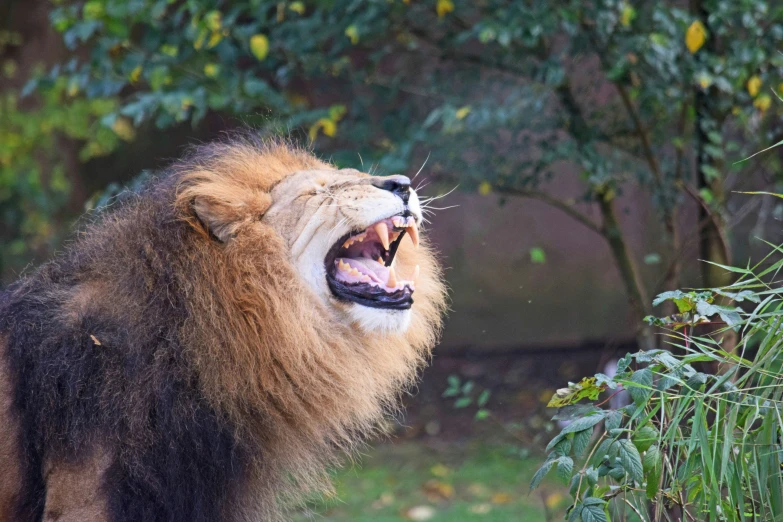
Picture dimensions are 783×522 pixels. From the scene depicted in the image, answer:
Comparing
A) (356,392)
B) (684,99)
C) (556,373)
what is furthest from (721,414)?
(556,373)

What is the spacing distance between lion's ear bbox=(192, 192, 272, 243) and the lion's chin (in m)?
0.42

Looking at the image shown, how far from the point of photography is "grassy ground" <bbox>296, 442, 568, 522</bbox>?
5293 mm

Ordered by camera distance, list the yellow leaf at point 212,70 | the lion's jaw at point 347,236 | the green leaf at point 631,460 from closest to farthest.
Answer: the green leaf at point 631,460
the lion's jaw at point 347,236
the yellow leaf at point 212,70

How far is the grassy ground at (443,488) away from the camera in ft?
17.4

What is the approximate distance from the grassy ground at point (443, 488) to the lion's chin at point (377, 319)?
80.4 inches

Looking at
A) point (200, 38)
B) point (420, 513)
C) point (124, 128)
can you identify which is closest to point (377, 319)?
point (200, 38)

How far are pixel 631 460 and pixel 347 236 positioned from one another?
125cm

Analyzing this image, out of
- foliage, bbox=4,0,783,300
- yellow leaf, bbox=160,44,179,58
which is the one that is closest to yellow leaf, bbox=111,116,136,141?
foliage, bbox=4,0,783,300

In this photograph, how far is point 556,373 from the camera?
8055 mm

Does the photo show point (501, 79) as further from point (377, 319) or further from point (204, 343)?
point (204, 343)

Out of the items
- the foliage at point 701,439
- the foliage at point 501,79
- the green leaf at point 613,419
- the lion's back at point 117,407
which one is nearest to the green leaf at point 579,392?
the foliage at point 701,439

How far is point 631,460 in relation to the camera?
6.79 feet

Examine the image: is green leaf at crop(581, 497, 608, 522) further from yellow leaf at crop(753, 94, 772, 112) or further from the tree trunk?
yellow leaf at crop(753, 94, 772, 112)

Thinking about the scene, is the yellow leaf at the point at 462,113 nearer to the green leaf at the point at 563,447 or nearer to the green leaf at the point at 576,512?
the green leaf at the point at 563,447
